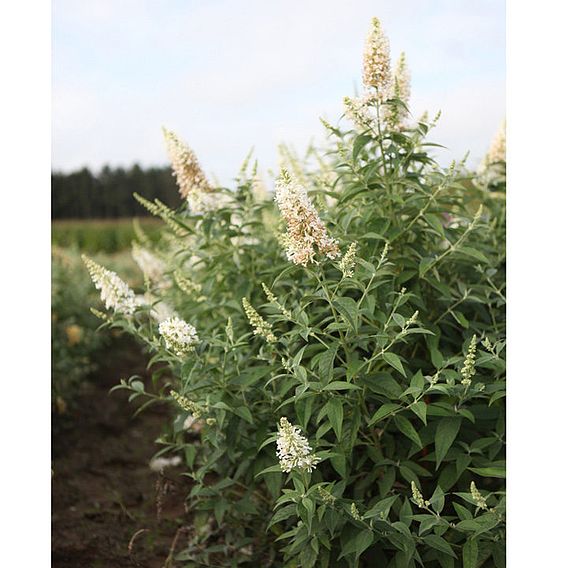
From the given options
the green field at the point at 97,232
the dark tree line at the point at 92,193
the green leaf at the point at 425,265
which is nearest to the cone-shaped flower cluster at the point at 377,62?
the green leaf at the point at 425,265

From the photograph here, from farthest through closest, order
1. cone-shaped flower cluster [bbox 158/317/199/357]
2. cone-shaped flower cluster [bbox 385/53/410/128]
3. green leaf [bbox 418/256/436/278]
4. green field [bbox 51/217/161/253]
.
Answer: green field [bbox 51/217/161/253], cone-shaped flower cluster [bbox 385/53/410/128], green leaf [bbox 418/256/436/278], cone-shaped flower cluster [bbox 158/317/199/357]

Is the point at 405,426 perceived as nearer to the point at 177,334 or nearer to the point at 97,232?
the point at 177,334

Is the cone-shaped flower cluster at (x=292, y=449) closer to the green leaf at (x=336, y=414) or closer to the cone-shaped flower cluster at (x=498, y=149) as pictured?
the green leaf at (x=336, y=414)

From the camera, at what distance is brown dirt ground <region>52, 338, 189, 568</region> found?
301cm

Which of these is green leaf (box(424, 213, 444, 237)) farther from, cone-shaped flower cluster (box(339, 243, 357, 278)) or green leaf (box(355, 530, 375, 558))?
green leaf (box(355, 530, 375, 558))

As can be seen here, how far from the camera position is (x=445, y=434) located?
1.98m

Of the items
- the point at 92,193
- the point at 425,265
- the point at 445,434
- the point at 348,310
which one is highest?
the point at 92,193

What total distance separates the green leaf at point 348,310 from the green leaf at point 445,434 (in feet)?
1.45

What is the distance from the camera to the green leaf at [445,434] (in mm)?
1946

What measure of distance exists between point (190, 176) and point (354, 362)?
1.10 m

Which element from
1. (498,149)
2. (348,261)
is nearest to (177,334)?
(348,261)

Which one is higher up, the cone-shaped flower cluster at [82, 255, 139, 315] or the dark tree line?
the dark tree line

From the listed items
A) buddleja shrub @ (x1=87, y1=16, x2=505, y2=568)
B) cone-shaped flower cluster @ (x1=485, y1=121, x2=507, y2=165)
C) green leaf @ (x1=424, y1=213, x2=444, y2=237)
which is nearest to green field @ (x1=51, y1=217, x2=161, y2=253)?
cone-shaped flower cluster @ (x1=485, y1=121, x2=507, y2=165)

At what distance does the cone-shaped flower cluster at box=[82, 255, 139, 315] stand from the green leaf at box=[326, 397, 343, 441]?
31.9 inches
